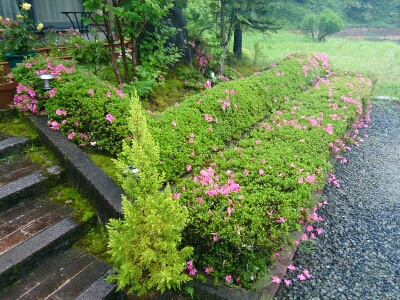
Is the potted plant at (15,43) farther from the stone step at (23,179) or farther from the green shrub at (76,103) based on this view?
the stone step at (23,179)

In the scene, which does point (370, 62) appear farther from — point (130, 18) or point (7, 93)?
point (7, 93)

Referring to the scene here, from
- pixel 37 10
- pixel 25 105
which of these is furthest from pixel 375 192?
pixel 37 10

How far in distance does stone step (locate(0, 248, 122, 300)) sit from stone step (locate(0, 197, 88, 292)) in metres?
0.07

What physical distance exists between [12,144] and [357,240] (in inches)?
150

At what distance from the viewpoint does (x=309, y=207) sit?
3.54 meters

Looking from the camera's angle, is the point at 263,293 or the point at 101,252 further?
the point at 101,252

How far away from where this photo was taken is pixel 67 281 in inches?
96.7

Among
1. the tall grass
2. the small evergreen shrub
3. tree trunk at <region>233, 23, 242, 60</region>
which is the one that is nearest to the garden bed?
the small evergreen shrub

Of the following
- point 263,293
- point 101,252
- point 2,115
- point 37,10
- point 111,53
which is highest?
point 37,10

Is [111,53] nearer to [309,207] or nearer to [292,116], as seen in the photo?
[292,116]

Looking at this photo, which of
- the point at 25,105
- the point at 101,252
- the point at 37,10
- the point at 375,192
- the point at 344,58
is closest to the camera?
the point at 101,252

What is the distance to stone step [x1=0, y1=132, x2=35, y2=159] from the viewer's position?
351 centimetres

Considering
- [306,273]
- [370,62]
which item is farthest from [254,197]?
[370,62]

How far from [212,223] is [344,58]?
12.6 metres
